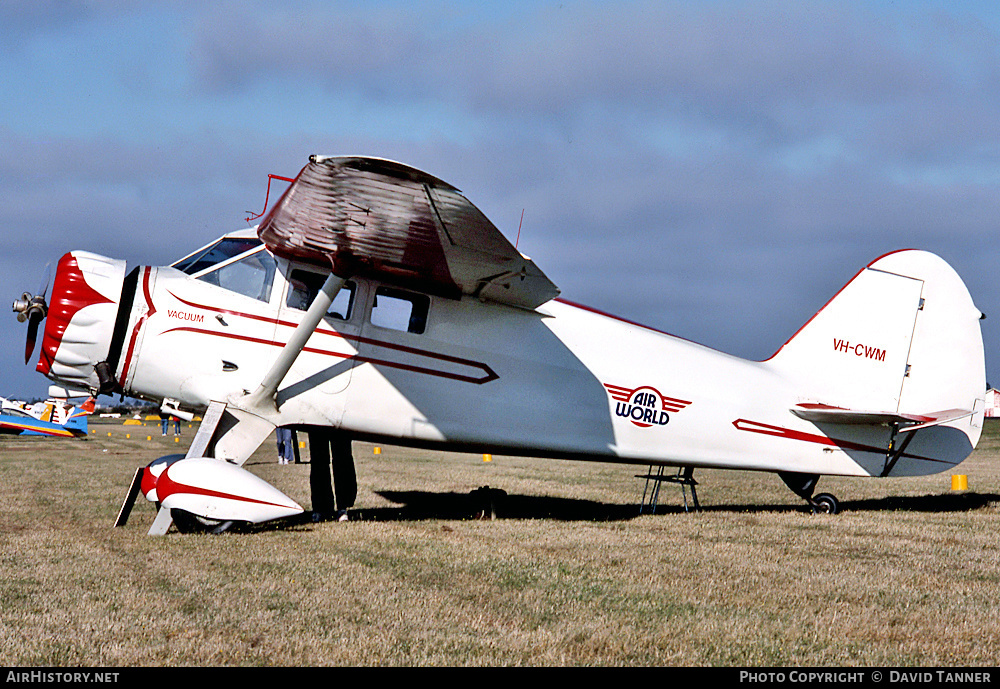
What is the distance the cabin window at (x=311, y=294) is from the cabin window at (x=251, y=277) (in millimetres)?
222

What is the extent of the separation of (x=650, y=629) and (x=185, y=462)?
4.91m

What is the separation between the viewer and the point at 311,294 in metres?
8.63

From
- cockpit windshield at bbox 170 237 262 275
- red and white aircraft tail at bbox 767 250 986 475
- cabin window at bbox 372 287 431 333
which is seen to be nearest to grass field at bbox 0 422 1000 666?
red and white aircraft tail at bbox 767 250 986 475

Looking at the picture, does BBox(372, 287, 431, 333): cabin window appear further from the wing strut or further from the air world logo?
the air world logo

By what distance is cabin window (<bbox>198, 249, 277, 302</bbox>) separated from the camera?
859cm

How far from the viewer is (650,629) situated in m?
4.64

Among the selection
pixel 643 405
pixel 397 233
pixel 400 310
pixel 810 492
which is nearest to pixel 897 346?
pixel 810 492

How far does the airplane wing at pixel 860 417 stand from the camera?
9.90 m

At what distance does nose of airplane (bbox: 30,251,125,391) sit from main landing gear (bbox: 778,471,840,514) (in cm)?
772

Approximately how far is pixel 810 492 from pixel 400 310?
18.2 feet

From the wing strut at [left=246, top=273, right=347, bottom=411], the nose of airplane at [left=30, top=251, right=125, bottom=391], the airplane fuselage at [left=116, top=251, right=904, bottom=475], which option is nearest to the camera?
the wing strut at [left=246, top=273, right=347, bottom=411]

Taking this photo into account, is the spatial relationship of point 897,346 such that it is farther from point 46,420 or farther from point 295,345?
point 46,420

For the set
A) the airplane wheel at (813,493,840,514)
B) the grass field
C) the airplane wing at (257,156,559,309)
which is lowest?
the grass field

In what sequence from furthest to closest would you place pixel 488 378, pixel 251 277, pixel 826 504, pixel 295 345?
pixel 826 504 → pixel 488 378 → pixel 251 277 → pixel 295 345
